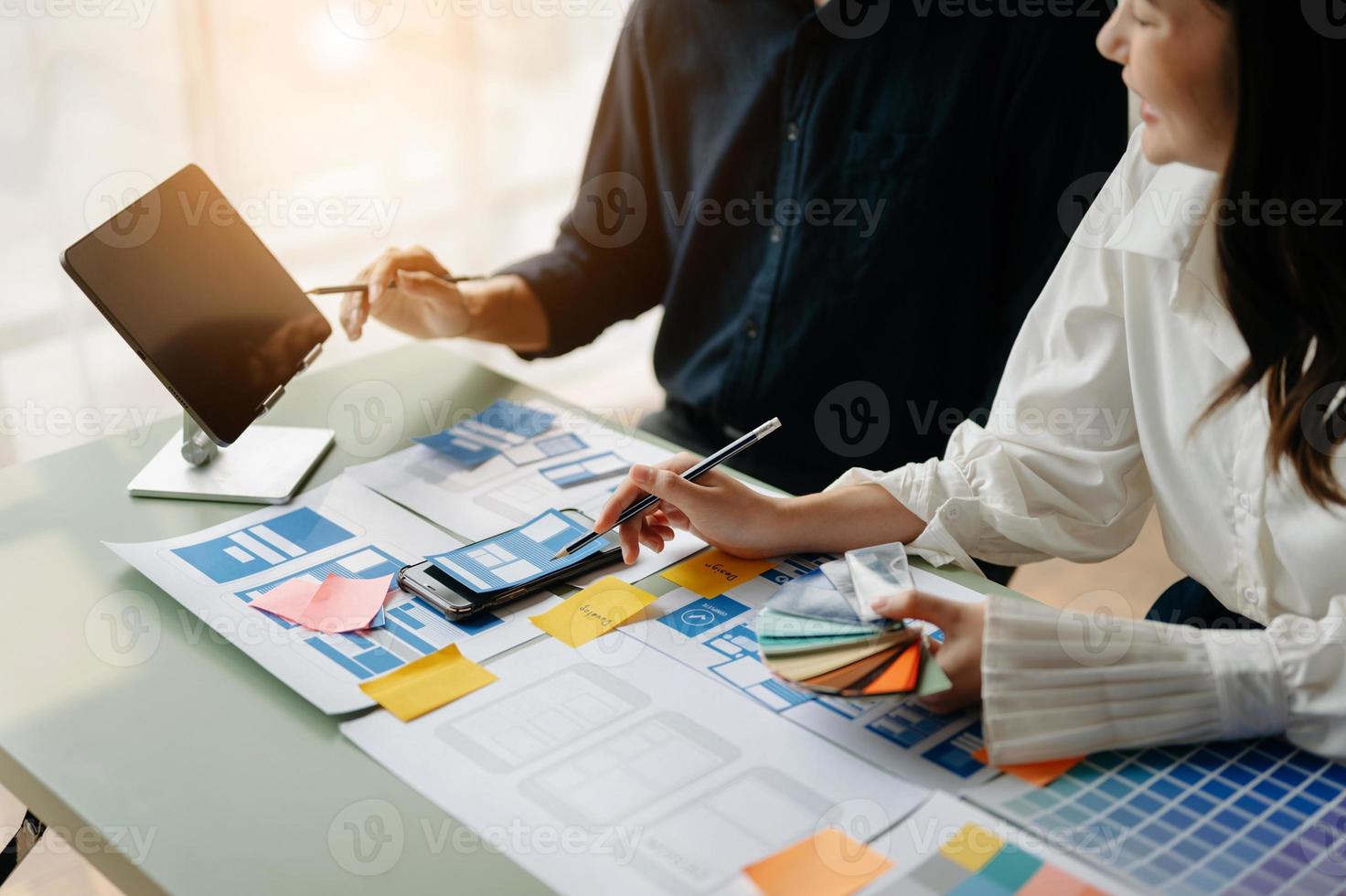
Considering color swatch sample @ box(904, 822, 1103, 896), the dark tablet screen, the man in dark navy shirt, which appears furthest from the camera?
the man in dark navy shirt

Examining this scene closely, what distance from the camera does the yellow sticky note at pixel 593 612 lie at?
3.21 ft

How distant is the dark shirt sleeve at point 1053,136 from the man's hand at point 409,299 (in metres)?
0.70

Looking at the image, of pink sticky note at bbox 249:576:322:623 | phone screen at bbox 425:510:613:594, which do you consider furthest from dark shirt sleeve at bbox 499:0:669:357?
pink sticky note at bbox 249:576:322:623

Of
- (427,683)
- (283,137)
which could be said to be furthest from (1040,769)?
(283,137)

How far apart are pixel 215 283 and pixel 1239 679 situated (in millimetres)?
1016

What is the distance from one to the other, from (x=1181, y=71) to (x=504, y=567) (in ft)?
2.21

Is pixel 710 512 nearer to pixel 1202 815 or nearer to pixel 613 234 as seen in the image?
pixel 1202 815

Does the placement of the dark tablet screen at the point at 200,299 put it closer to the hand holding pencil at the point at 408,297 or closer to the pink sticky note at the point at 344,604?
the hand holding pencil at the point at 408,297

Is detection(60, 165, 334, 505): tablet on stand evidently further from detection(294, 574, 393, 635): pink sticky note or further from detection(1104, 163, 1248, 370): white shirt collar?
detection(1104, 163, 1248, 370): white shirt collar

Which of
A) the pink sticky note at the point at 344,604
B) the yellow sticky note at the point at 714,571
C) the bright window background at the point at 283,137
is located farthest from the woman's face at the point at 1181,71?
the bright window background at the point at 283,137

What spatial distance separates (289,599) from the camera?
1.01 metres

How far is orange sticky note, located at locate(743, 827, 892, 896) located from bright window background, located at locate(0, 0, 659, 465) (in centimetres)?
172

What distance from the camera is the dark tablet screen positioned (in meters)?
1.12

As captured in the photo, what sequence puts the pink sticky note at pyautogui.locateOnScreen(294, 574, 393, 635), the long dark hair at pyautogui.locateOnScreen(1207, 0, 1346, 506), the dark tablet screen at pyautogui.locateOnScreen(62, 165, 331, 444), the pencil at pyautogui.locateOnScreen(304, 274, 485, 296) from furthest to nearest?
the pencil at pyautogui.locateOnScreen(304, 274, 485, 296) < the dark tablet screen at pyautogui.locateOnScreen(62, 165, 331, 444) < the pink sticky note at pyautogui.locateOnScreen(294, 574, 393, 635) < the long dark hair at pyautogui.locateOnScreen(1207, 0, 1346, 506)
